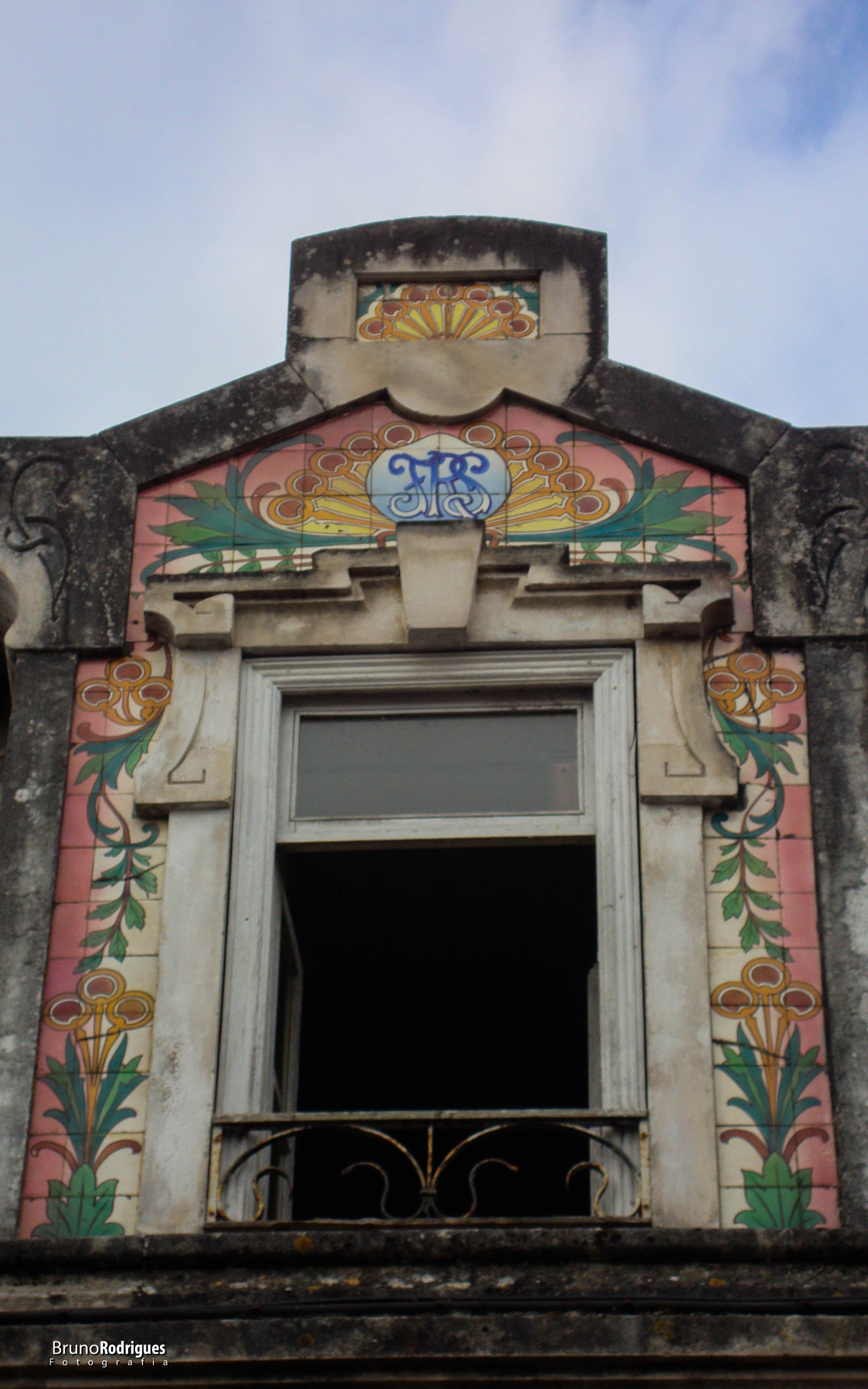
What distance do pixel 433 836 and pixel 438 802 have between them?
0.20 meters

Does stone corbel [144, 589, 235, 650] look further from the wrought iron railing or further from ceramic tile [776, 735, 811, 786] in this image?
ceramic tile [776, 735, 811, 786]

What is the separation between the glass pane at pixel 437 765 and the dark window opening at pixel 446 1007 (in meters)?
1.66

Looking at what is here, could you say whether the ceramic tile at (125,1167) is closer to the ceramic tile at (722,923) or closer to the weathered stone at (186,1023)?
the weathered stone at (186,1023)

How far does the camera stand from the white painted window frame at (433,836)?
659cm

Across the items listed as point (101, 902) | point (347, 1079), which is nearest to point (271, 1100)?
point (101, 902)

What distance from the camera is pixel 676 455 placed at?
7.76 m

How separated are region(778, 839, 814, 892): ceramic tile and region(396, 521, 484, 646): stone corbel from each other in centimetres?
133

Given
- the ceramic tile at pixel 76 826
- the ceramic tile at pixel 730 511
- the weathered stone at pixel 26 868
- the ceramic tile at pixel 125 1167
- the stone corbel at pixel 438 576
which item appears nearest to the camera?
the ceramic tile at pixel 125 1167

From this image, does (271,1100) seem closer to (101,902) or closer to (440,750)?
(101,902)

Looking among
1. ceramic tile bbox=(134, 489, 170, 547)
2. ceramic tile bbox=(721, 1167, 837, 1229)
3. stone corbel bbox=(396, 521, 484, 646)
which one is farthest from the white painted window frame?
ceramic tile bbox=(134, 489, 170, 547)

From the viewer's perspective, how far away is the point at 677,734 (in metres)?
7.03

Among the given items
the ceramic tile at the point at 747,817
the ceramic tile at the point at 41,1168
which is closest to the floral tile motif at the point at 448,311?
the ceramic tile at the point at 747,817

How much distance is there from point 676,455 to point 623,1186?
2760 mm

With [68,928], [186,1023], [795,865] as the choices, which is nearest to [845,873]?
[795,865]
